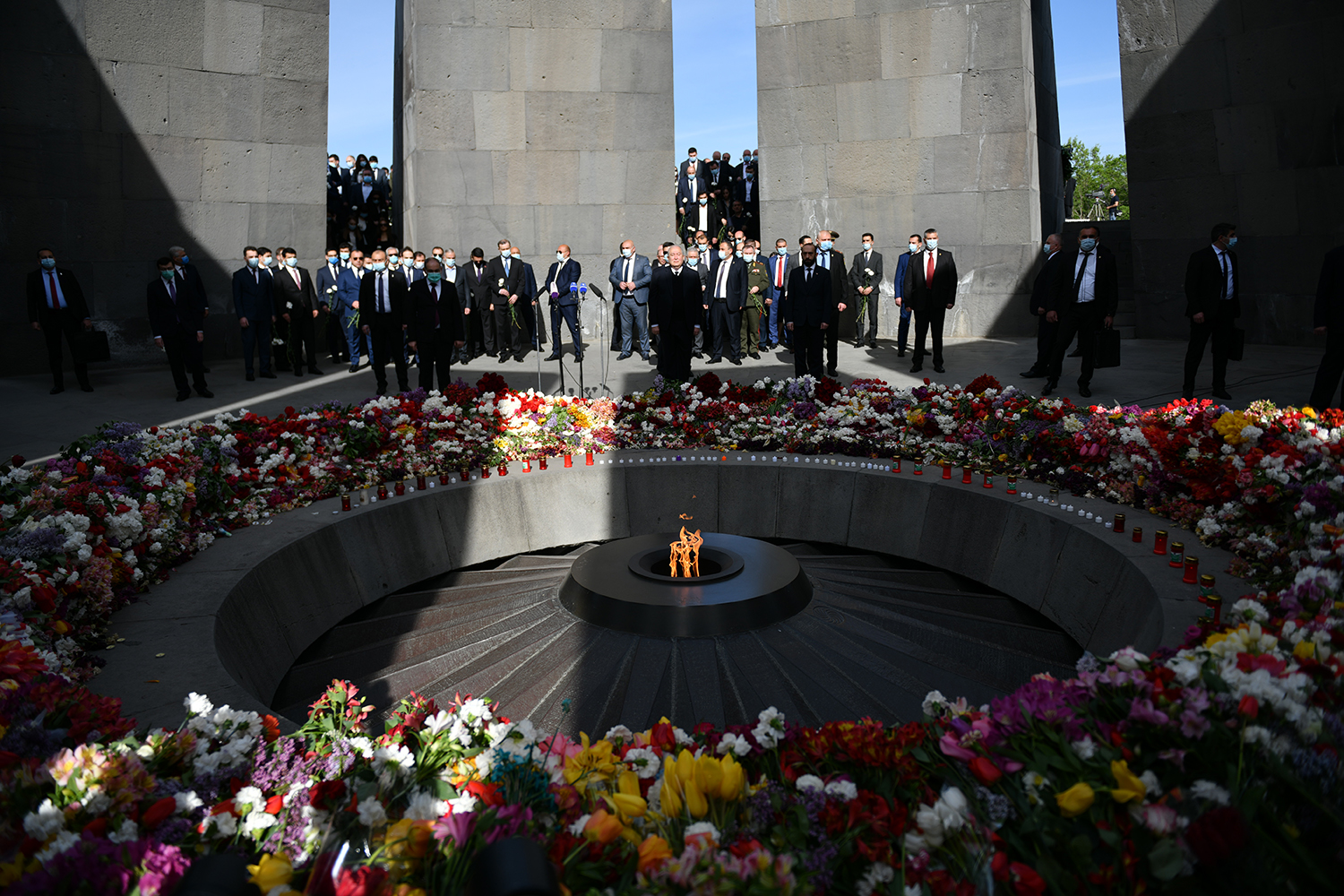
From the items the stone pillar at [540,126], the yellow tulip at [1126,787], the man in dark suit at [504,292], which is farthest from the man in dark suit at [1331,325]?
the stone pillar at [540,126]

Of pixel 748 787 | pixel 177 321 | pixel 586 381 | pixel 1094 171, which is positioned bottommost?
pixel 748 787

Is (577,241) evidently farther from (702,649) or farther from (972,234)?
(702,649)

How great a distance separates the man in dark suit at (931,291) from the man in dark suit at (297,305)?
878 cm

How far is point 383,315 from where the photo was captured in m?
11.7

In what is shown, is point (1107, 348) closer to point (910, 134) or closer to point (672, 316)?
point (672, 316)

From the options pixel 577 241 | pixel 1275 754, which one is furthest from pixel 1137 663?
pixel 577 241

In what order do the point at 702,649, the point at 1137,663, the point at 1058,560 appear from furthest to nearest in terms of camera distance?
the point at 1058,560 → the point at 702,649 → the point at 1137,663

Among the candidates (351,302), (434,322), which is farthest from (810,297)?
(351,302)

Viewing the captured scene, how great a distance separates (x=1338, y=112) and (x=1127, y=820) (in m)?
14.8

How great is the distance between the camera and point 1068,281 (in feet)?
35.7

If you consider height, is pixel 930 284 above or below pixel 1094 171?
below

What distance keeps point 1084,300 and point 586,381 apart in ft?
21.4

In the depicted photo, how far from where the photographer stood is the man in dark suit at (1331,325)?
26.9 ft

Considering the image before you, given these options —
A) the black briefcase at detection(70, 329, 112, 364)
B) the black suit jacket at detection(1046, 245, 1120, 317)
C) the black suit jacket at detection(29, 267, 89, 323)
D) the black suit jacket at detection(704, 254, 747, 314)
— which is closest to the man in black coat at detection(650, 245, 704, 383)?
the black suit jacket at detection(704, 254, 747, 314)
